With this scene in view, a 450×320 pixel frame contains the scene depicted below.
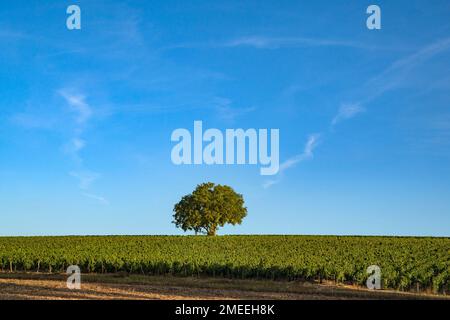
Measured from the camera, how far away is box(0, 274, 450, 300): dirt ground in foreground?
1016 inches

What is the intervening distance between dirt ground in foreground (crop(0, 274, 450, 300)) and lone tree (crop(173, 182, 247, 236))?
54.4 metres

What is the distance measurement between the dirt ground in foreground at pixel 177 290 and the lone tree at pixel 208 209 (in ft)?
178

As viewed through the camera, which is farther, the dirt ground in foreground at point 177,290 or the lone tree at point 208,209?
the lone tree at point 208,209

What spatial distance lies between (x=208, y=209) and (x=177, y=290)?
60.7 metres

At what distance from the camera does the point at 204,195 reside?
89938 millimetres

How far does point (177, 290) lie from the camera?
92.3ft

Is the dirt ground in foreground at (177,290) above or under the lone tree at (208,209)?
under

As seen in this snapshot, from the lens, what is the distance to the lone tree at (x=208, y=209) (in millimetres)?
88812

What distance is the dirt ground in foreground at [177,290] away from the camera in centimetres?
2580

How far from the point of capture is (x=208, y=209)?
8881 centimetres

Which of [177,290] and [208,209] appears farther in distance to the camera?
[208,209]
